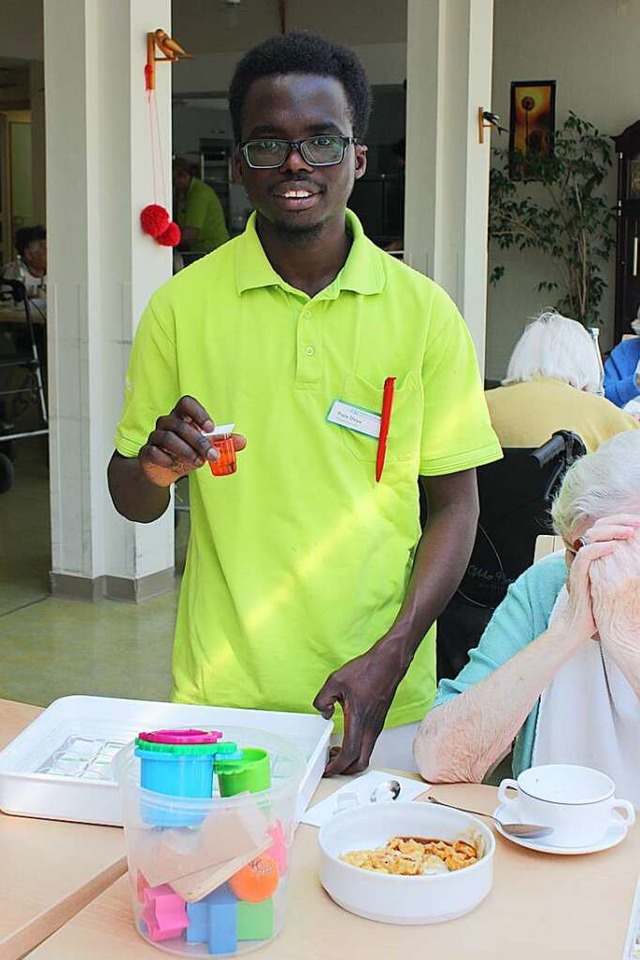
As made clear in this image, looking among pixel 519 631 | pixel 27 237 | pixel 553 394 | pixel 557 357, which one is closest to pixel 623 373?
pixel 557 357

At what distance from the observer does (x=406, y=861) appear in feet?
4.99

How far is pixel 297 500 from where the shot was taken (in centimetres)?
194

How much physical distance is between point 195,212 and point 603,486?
28.2 ft

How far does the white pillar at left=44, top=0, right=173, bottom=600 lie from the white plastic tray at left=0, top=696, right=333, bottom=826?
134 inches

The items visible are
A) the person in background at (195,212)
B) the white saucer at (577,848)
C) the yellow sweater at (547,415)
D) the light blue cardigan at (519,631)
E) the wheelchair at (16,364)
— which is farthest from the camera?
the person in background at (195,212)

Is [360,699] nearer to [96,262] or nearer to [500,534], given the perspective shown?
[500,534]

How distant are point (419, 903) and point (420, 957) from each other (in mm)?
69

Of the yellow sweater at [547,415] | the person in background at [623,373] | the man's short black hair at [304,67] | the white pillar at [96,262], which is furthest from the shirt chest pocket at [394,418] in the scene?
the person in background at [623,373]

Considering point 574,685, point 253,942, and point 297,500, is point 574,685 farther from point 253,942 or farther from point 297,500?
point 253,942

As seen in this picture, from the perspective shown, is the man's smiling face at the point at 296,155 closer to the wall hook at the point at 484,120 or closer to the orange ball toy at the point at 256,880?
the orange ball toy at the point at 256,880

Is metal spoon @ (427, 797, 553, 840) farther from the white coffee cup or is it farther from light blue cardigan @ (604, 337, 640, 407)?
light blue cardigan @ (604, 337, 640, 407)

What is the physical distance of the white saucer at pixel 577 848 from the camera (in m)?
1.59

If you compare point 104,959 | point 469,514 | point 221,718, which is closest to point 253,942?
point 104,959

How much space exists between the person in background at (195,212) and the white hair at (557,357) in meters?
5.95
